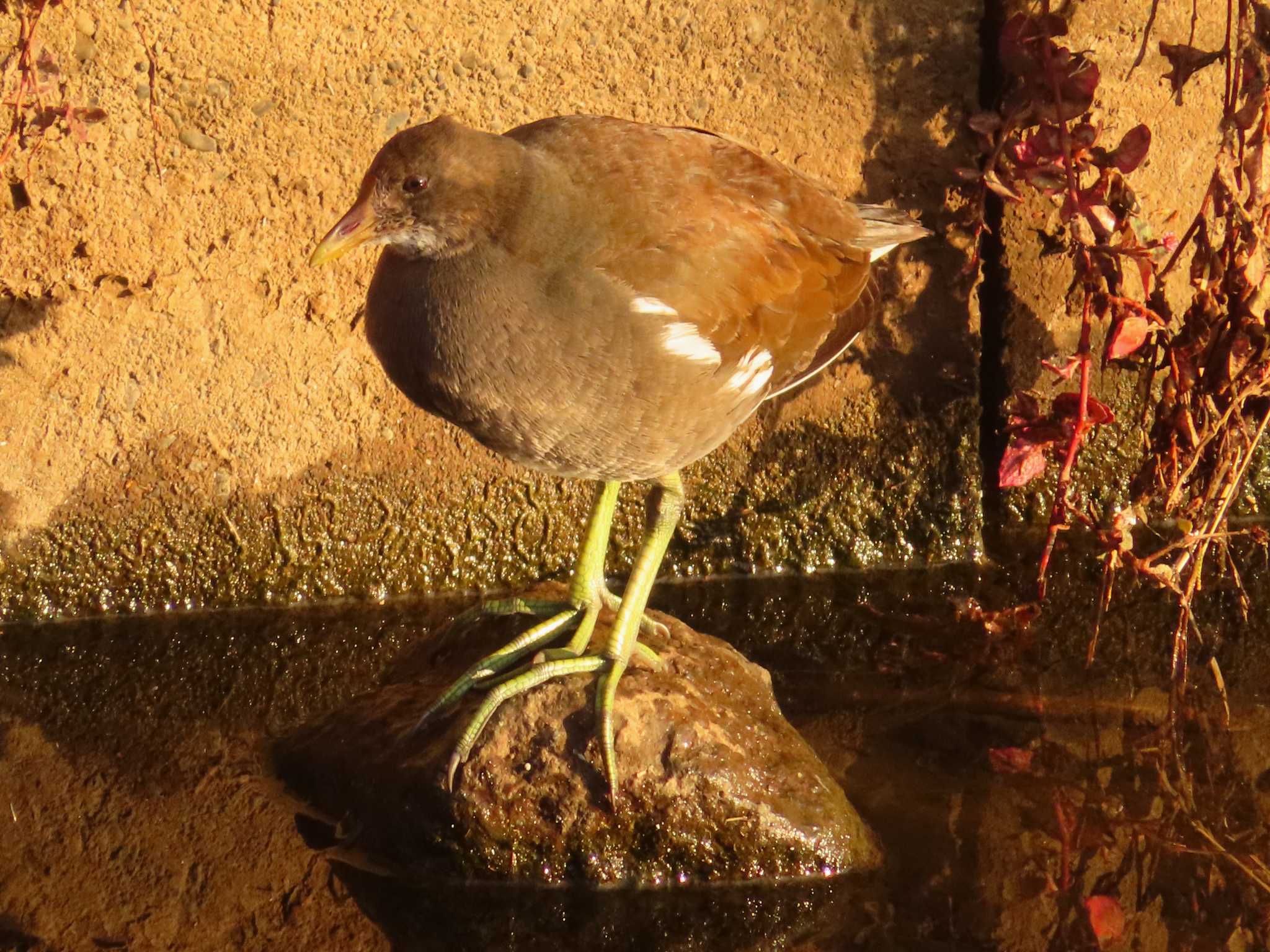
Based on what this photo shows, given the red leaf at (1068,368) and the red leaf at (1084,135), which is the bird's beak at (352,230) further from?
the red leaf at (1084,135)

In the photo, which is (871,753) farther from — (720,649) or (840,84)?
(840,84)

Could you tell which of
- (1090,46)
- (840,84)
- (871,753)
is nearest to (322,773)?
(871,753)

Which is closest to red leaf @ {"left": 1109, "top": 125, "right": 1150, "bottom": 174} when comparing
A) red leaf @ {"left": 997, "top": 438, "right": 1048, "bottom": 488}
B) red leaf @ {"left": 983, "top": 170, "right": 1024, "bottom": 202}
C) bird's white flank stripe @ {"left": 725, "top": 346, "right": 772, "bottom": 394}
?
red leaf @ {"left": 983, "top": 170, "right": 1024, "bottom": 202}

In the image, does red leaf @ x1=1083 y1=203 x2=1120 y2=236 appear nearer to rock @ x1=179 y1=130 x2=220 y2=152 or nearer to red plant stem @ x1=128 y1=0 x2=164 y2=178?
rock @ x1=179 y1=130 x2=220 y2=152

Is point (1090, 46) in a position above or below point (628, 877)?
above

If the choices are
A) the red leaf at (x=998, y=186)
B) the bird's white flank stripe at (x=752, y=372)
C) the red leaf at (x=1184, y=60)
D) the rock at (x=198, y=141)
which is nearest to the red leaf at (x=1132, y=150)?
the red leaf at (x=1184, y=60)

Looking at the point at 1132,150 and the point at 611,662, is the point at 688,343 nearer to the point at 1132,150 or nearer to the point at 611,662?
the point at 611,662
